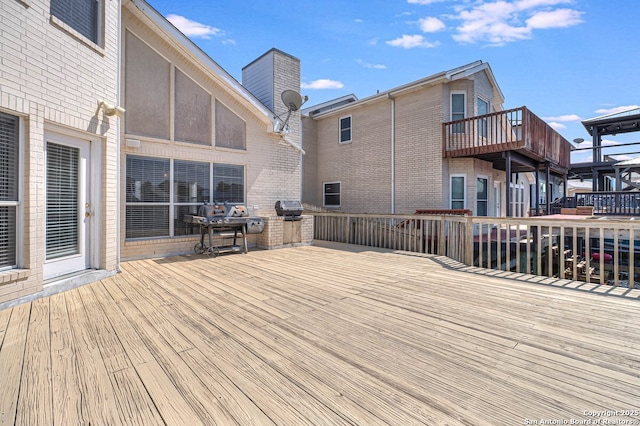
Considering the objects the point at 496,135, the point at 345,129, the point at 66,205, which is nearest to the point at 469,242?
the point at 496,135

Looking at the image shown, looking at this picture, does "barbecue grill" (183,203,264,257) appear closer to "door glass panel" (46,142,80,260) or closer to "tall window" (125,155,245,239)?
"tall window" (125,155,245,239)

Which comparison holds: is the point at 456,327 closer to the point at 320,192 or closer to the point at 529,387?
the point at 529,387

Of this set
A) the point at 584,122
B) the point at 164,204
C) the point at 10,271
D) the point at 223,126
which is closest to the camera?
the point at 10,271

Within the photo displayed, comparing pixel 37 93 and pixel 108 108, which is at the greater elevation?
pixel 108 108

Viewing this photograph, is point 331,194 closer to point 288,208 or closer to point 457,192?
point 457,192

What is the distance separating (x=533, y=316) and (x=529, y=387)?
1.57m

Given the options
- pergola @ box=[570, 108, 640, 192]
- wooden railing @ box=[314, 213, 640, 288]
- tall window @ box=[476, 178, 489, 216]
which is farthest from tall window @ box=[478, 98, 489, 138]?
pergola @ box=[570, 108, 640, 192]

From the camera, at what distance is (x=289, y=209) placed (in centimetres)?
838

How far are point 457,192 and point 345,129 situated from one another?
19.0ft

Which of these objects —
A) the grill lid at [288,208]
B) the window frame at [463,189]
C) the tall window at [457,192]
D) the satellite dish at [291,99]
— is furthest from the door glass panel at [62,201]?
the tall window at [457,192]

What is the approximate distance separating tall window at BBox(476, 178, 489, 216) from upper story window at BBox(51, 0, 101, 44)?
40.0ft

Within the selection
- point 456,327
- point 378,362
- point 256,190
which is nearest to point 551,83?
point 256,190

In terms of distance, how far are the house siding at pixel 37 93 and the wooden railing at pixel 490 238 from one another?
667 cm

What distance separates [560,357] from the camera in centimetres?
231
